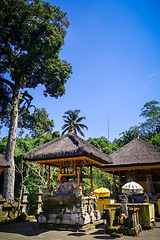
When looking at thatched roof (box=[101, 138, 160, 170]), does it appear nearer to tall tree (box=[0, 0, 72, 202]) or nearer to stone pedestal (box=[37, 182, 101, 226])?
stone pedestal (box=[37, 182, 101, 226])

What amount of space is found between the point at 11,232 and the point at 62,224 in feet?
6.96

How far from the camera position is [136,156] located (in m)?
13.4

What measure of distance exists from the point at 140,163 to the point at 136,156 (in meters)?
0.90

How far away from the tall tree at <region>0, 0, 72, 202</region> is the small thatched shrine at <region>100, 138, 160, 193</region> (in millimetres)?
8070

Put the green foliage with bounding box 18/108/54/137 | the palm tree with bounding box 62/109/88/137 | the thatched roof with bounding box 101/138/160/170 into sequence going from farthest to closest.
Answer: the palm tree with bounding box 62/109/88/137 → the green foliage with bounding box 18/108/54/137 → the thatched roof with bounding box 101/138/160/170

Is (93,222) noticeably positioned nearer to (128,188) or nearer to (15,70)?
(128,188)

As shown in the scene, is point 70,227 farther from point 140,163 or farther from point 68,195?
point 140,163

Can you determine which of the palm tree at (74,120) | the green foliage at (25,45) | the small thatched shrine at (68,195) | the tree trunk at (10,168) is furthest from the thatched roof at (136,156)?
the palm tree at (74,120)

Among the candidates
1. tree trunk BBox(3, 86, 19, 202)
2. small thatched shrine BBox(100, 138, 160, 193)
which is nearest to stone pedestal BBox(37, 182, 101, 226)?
small thatched shrine BBox(100, 138, 160, 193)

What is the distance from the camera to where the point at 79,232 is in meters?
7.69

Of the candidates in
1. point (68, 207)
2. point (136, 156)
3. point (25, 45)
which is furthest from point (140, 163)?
point (25, 45)

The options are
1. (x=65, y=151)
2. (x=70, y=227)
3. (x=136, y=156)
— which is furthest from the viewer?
(x=136, y=156)

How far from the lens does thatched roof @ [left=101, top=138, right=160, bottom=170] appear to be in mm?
12633

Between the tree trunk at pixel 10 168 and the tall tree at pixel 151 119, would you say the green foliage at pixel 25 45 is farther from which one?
the tall tree at pixel 151 119
